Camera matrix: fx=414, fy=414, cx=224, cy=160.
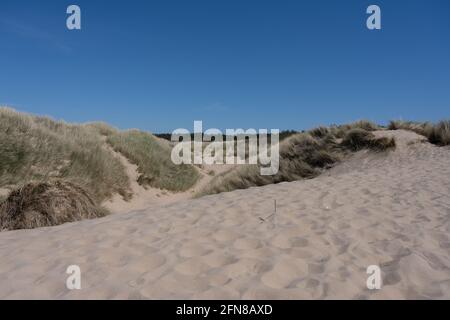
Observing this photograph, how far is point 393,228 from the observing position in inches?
201

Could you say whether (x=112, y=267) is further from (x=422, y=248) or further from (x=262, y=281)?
(x=422, y=248)

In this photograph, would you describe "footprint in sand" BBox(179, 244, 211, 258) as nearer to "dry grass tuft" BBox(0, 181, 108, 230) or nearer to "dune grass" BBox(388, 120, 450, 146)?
"dry grass tuft" BBox(0, 181, 108, 230)

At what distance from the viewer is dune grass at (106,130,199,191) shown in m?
16.0

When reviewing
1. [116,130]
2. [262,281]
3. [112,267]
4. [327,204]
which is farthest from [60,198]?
[116,130]

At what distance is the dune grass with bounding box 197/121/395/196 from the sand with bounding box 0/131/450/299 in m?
5.28

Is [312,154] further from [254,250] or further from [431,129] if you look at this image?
[254,250]

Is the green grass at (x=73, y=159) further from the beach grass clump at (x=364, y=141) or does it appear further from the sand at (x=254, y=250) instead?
the beach grass clump at (x=364, y=141)

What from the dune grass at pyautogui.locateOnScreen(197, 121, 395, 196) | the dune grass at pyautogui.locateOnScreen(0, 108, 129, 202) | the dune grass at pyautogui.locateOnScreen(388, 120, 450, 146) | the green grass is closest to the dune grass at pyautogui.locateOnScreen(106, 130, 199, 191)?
the green grass

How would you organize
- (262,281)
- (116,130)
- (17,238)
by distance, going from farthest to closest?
1. (116,130)
2. (17,238)
3. (262,281)

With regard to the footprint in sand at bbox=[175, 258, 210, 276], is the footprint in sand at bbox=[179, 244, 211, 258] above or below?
above

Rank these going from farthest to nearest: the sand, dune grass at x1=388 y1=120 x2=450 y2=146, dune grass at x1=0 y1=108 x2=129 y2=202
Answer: dune grass at x1=388 y1=120 x2=450 y2=146 < dune grass at x1=0 y1=108 x2=129 y2=202 < the sand
